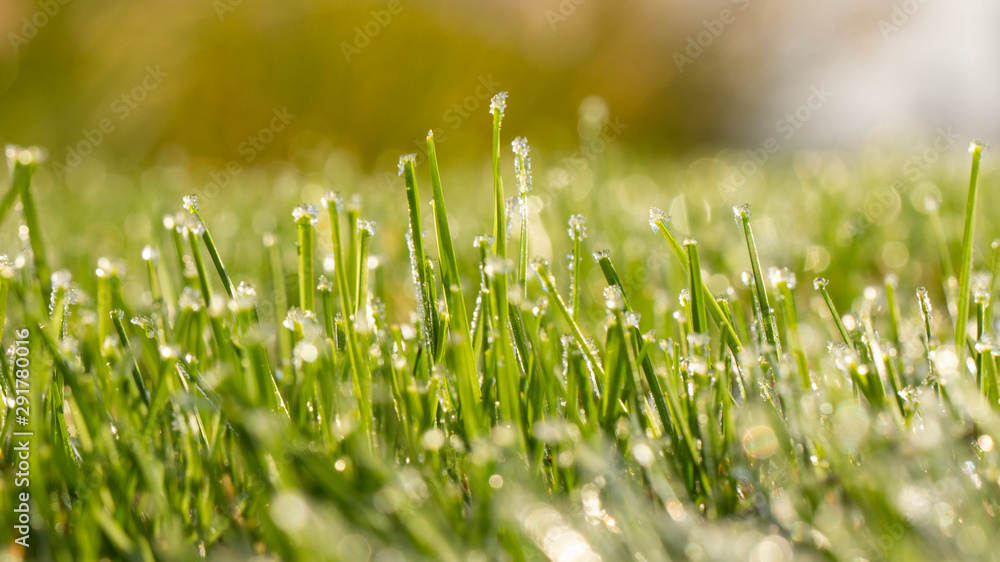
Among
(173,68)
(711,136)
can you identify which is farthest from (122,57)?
(711,136)

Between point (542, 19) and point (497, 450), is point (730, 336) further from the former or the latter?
point (542, 19)

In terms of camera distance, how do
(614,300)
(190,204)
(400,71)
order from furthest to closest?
(400,71)
(190,204)
(614,300)

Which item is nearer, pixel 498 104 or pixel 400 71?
pixel 498 104

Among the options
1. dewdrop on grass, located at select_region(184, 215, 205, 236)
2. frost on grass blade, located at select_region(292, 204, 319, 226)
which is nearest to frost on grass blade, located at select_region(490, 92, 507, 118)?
frost on grass blade, located at select_region(292, 204, 319, 226)


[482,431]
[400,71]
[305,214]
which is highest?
[400,71]

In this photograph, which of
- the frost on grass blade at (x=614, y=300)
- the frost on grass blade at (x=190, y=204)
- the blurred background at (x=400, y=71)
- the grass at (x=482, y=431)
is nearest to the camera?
the grass at (x=482, y=431)

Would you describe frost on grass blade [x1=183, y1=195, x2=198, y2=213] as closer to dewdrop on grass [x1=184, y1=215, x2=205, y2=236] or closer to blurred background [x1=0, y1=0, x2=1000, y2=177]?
dewdrop on grass [x1=184, y1=215, x2=205, y2=236]

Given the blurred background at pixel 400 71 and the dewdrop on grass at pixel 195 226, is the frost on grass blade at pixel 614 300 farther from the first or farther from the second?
the blurred background at pixel 400 71

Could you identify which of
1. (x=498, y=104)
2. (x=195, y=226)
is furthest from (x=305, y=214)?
(x=498, y=104)

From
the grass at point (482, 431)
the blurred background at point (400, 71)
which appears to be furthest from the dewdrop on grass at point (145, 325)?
the blurred background at point (400, 71)

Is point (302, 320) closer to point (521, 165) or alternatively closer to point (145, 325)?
point (145, 325)

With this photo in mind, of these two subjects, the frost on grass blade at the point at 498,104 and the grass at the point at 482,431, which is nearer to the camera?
the grass at the point at 482,431
